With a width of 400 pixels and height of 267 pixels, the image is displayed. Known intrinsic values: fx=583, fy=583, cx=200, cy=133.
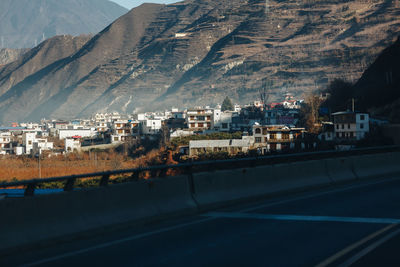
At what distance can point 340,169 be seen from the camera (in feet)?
64.5

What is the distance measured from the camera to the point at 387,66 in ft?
352

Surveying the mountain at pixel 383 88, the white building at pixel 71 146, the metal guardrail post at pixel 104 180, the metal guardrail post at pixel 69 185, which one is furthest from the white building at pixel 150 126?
the metal guardrail post at pixel 69 185

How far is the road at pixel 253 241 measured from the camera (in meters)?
8.70

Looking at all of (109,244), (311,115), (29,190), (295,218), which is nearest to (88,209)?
(109,244)

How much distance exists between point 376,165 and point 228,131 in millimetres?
93659

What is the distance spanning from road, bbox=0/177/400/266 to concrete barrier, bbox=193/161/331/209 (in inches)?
17.8

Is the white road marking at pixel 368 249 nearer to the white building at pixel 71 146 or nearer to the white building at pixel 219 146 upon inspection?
the white building at pixel 219 146

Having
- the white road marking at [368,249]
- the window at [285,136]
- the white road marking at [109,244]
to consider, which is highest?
the window at [285,136]

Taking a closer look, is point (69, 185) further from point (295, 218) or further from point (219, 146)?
point (219, 146)

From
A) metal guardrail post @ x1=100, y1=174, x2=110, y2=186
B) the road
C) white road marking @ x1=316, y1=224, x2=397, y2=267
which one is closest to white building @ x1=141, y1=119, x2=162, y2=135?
the road

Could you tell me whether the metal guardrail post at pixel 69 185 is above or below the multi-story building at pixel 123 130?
below

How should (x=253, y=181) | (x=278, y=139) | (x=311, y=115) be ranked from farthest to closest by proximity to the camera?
1. (x=311, y=115)
2. (x=278, y=139)
3. (x=253, y=181)

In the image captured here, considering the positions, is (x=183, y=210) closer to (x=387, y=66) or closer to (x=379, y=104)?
(x=379, y=104)

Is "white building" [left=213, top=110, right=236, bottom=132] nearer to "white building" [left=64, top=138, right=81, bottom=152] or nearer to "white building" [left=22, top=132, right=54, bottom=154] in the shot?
"white building" [left=64, top=138, right=81, bottom=152]
